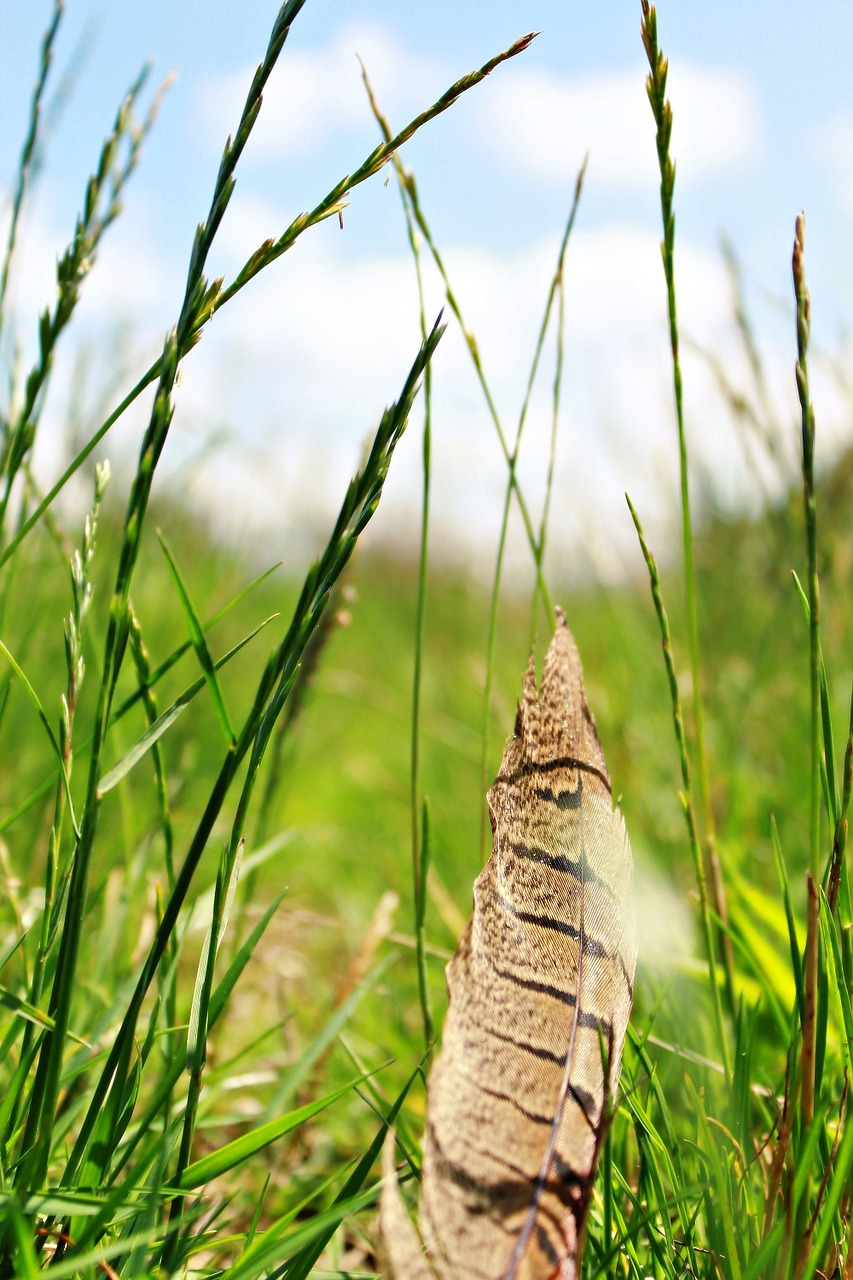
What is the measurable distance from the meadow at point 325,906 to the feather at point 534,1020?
6 cm

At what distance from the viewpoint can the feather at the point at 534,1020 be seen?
54 cm

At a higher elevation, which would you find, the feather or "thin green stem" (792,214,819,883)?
"thin green stem" (792,214,819,883)

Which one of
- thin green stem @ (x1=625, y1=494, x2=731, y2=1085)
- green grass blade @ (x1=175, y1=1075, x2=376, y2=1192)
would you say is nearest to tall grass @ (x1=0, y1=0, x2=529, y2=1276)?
green grass blade @ (x1=175, y1=1075, x2=376, y2=1192)

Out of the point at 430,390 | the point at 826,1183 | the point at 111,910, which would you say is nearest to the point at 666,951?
the point at 826,1183

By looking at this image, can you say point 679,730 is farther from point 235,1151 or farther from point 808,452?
point 235,1151

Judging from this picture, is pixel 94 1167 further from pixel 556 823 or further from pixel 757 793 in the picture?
pixel 757 793

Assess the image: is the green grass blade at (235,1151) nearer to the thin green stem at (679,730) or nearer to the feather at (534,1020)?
the feather at (534,1020)

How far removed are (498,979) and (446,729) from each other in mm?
2934

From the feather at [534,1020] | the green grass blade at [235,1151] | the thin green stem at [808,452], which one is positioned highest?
the thin green stem at [808,452]

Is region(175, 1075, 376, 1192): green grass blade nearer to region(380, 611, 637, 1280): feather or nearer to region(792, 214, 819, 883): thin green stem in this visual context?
region(380, 611, 637, 1280): feather

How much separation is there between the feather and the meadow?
0.06m

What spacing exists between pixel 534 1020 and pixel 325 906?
2.25 m

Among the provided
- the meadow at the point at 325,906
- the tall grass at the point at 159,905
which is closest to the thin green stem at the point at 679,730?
the meadow at the point at 325,906

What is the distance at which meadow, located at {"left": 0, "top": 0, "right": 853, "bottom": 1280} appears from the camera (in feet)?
2.04
